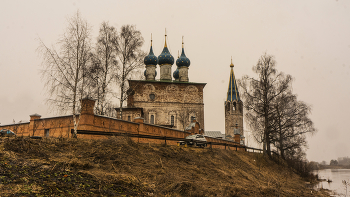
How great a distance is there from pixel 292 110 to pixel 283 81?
11.3 ft

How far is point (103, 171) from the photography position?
8.55 metres

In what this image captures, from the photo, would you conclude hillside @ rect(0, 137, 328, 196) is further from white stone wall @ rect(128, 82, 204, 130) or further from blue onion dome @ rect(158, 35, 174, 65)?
blue onion dome @ rect(158, 35, 174, 65)

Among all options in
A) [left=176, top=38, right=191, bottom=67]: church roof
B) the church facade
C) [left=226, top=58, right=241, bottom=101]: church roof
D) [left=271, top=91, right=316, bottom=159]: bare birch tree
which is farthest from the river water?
[left=226, top=58, right=241, bottom=101]: church roof

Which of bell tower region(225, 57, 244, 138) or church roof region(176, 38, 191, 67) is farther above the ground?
church roof region(176, 38, 191, 67)

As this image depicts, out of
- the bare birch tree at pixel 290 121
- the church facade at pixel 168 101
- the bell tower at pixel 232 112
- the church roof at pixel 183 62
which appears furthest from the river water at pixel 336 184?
the church roof at pixel 183 62

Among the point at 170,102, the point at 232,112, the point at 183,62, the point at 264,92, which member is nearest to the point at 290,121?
the point at 264,92

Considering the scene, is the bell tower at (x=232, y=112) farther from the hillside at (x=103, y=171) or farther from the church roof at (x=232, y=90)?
the hillside at (x=103, y=171)

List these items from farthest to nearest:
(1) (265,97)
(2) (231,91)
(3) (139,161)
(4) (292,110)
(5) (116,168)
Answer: (2) (231,91) → (4) (292,110) → (1) (265,97) → (3) (139,161) → (5) (116,168)

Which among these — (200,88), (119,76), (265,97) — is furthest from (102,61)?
(200,88)

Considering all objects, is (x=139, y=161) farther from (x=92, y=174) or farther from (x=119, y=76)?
(x=119, y=76)

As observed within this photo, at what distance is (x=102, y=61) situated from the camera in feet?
73.6

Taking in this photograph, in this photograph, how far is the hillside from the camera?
665cm

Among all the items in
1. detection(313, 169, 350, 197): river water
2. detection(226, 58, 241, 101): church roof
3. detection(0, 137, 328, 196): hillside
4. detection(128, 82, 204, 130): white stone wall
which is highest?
detection(226, 58, 241, 101): church roof

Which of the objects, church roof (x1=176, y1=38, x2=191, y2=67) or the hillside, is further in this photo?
church roof (x1=176, y1=38, x2=191, y2=67)
